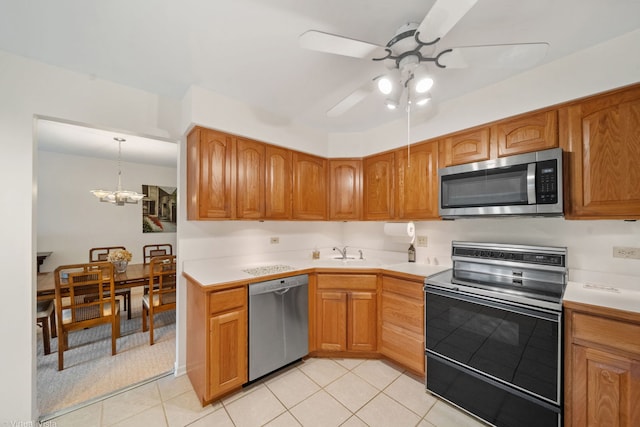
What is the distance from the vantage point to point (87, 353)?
8.05ft

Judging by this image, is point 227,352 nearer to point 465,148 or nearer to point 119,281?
point 119,281

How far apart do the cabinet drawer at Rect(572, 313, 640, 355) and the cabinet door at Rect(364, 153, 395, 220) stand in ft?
4.94

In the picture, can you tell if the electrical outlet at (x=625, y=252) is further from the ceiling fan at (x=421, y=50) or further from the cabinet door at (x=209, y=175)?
the cabinet door at (x=209, y=175)

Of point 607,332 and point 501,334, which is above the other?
point 607,332

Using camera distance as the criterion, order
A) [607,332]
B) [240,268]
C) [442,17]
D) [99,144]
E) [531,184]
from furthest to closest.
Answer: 1. [99,144]
2. [240,268]
3. [531,184]
4. [607,332]
5. [442,17]

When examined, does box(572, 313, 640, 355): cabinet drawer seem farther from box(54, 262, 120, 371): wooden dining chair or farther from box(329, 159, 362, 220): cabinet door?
box(54, 262, 120, 371): wooden dining chair

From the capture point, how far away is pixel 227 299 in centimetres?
180

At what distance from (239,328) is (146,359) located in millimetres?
1285

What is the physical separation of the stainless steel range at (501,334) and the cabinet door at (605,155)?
391 millimetres

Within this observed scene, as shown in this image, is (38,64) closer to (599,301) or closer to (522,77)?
(522,77)

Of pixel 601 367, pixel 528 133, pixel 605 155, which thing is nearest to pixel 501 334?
pixel 601 367

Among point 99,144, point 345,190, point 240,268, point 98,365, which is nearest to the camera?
point 98,365

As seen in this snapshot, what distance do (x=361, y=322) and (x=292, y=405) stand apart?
87 centimetres

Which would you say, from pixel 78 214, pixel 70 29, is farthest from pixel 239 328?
pixel 78 214
